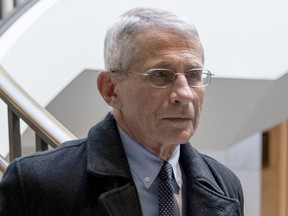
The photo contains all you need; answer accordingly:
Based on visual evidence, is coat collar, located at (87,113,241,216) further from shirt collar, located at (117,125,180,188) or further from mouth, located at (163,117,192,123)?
mouth, located at (163,117,192,123)

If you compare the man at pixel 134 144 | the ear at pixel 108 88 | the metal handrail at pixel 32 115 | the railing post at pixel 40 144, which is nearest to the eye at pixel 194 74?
the man at pixel 134 144

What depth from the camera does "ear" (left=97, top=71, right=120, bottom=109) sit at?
1259mm

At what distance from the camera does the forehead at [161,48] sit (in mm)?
1194

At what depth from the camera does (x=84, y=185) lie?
123 cm

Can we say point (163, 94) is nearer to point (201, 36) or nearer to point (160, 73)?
point (160, 73)

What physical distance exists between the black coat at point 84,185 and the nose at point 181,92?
0.17 meters

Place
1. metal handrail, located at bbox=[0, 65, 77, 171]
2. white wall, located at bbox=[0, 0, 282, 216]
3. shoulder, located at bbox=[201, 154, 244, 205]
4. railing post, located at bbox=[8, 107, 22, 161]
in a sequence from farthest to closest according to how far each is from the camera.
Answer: white wall, located at bbox=[0, 0, 282, 216] < railing post, located at bbox=[8, 107, 22, 161] < metal handrail, located at bbox=[0, 65, 77, 171] < shoulder, located at bbox=[201, 154, 244, 205]

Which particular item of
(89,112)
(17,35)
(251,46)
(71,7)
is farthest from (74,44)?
(251,46)

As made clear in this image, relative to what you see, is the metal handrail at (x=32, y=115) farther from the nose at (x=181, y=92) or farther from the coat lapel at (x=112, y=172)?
the nose at (x=181, y=92)

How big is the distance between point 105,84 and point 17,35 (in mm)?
2511

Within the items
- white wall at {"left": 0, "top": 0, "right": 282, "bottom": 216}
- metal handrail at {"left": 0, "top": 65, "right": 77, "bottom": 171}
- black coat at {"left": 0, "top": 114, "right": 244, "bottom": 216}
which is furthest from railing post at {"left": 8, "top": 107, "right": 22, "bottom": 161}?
white wall at {"left": 0, "top": 0, "right": 282, "bottom": 216}

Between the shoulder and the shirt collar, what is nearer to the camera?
the shirt collar

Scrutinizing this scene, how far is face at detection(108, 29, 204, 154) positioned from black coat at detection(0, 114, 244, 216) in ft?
0.33

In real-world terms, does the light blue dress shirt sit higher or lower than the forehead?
lower
